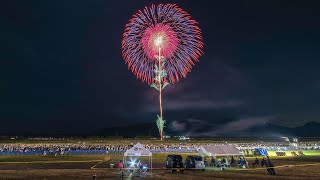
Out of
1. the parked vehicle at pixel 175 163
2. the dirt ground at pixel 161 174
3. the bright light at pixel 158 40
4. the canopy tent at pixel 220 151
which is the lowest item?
the dirt ground at pixel 161 174

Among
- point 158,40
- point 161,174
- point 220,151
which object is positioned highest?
point 158,40

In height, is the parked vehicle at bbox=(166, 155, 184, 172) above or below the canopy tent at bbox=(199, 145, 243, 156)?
below

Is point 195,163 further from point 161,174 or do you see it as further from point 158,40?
point 158,40

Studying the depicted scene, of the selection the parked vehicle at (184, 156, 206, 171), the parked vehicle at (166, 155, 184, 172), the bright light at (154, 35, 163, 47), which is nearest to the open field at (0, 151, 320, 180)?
the parked vehicle at (166, 155, 184, 172)

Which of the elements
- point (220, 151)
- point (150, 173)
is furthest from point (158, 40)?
point (150, 173)

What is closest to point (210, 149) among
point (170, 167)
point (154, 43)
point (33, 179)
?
point (170, 167)

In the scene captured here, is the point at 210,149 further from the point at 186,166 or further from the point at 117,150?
the point at 117,150

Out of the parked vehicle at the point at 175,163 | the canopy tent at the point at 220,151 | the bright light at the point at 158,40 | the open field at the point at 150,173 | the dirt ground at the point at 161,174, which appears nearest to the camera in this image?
the dirt ground at the point at 161,174

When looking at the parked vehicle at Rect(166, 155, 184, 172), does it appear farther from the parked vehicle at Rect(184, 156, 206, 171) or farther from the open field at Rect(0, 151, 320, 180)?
the parked vehicle at Rect(184, 156, 206, 171)

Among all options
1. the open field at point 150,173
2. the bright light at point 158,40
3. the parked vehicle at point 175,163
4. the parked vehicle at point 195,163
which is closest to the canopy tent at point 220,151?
the open field at point 150,173

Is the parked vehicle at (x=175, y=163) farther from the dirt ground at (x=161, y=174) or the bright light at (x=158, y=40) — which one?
the bright light at (x=158, y=40)

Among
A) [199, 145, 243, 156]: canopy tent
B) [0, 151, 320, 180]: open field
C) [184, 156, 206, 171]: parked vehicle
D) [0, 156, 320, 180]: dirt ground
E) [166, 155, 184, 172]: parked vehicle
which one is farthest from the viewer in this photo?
[199, 145, 243, 156]: canopy tent

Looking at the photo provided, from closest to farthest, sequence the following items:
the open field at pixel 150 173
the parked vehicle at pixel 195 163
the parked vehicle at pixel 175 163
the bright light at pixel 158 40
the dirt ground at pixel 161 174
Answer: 1. the dirt ground at pixel 161 174
2. the open field at pixel 150 173
3. the parked vehicle at pixel 175 163
4. the parked vehicle at pixel 195 163
5. the bright light at pixel 158 40

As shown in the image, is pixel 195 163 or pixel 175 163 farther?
pixel 195 163
